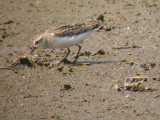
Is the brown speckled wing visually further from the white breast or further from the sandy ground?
the sandy ground

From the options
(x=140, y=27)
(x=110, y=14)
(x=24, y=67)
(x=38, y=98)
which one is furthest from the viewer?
(x=110, y=14)

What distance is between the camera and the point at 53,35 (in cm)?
802

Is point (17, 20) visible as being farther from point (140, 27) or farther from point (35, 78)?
point (35, 78)

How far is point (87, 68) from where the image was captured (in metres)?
7.50

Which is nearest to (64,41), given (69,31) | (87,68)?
(69,31)

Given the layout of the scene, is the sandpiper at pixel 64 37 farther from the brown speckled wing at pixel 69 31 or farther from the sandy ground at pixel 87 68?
the sandy ground at pixel 87 68

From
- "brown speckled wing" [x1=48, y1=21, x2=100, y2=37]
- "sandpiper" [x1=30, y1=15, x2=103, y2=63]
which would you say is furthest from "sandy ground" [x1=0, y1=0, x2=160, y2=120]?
"brown speckled wing" [x1=48, y1=21, x2=100, y2=37]

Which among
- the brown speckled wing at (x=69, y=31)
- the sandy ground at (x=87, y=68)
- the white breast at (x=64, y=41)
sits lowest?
the sandy ground at (x=87, y=68)

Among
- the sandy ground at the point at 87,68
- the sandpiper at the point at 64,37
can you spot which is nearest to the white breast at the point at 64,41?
the sandpiper at the point at 64,37

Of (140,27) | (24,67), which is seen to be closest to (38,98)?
(24,67)

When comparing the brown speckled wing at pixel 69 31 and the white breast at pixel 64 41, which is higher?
the brown speckled wing at pixel 69 31

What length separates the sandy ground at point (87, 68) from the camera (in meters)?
5.58

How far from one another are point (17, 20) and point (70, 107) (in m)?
6.40

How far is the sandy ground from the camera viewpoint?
18.3 ft
